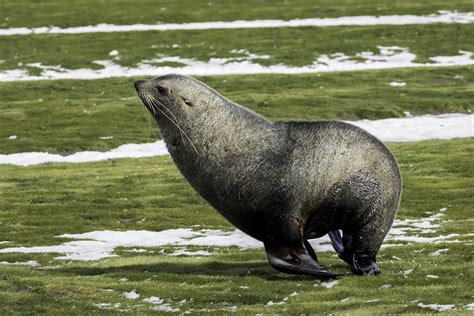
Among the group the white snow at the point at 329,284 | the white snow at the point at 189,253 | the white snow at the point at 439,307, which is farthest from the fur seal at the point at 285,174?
the white snow at the point at 189,253

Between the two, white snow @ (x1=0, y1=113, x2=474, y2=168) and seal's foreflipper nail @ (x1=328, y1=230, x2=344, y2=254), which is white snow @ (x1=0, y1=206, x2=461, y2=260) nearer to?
seal's foreflipper nail @ (x1=328, y1=230, x2=344, y2=254)

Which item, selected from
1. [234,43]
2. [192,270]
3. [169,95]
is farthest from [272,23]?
[169,95]

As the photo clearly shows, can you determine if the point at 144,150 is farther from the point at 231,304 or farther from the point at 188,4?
the point at 188,4

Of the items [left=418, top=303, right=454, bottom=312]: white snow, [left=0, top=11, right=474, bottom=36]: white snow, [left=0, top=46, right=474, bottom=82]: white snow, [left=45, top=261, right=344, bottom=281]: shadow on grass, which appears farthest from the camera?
[left=0, top=11, right=474, bottom=36]: white snow

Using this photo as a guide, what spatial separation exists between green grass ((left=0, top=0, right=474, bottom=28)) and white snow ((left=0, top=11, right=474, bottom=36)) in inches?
84.0

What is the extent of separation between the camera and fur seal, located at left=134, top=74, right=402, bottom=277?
1994cm

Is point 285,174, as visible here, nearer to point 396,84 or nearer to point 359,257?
point 359,257

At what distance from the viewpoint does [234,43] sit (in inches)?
3706

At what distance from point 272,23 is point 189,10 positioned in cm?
1522

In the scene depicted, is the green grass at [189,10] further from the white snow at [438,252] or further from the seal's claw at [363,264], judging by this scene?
the seal's claw at [363,264]

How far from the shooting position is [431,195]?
3912 cm

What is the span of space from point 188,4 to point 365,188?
109081mm

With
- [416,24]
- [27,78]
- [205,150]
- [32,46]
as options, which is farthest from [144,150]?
[416,24]

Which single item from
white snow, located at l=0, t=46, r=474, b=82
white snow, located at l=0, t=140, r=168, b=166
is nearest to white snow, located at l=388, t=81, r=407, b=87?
white snow, located at l=0, t=46, r=474, b=82
